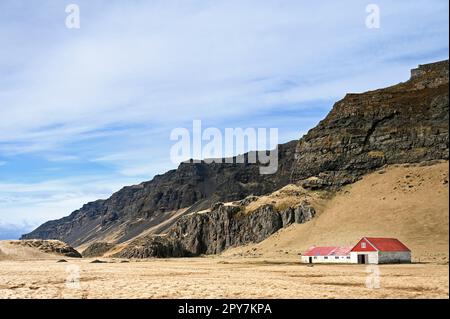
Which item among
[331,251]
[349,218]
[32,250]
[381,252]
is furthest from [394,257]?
[32,250]

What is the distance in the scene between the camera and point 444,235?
6395 millimetres

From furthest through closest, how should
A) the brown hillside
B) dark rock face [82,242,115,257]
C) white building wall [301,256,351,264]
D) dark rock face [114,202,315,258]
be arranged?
dark rock face [82,242,115,257], dark rock face [114,202,315,258], white building wall [301,256,351,264], the brown hillside

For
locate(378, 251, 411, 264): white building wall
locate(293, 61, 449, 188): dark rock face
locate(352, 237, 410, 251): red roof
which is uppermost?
locate(293, 61, 449, 188): dark rock face

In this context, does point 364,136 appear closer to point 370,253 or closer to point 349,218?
point 349,218

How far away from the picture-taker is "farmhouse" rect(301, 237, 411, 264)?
59.1 m

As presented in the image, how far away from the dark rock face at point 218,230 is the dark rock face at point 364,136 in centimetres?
1654

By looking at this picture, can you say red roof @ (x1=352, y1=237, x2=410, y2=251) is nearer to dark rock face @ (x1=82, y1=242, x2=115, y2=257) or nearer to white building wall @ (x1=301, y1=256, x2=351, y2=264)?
white building wall @ (x1=301, y1=256, x2=351, y2=264)

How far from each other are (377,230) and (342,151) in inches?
2506

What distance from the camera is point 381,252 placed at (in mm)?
60219

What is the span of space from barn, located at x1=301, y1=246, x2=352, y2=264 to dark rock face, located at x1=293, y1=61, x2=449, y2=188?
142 ft

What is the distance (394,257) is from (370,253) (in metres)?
3.28

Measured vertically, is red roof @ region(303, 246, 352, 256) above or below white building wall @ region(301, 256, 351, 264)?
above

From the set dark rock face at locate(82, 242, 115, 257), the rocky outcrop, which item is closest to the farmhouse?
the rocky outcrop
